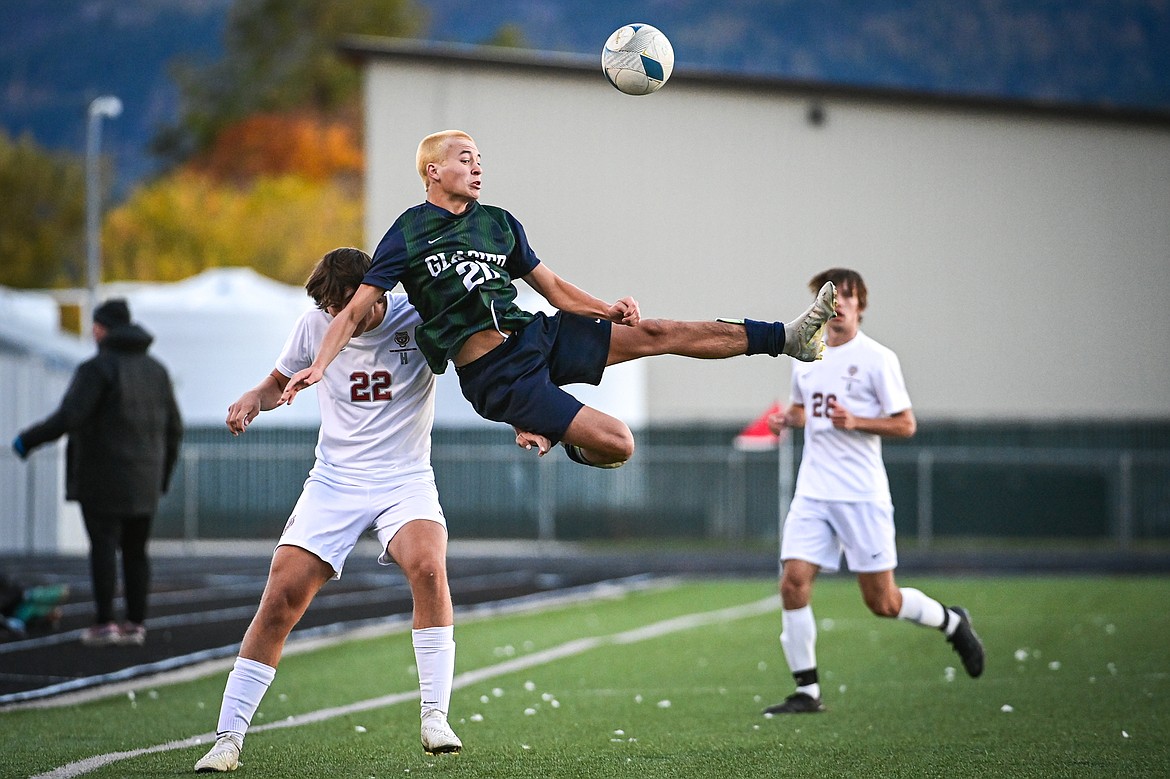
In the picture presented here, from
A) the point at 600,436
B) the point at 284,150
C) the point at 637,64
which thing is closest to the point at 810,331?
the point at 600,436

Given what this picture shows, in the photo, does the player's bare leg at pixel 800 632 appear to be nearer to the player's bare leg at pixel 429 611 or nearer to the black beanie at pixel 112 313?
the player's bare leg at pixel 429 611

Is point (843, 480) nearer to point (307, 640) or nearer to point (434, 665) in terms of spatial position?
point (434, 665)

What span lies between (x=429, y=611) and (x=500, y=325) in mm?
1276

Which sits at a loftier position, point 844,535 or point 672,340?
point 672,340

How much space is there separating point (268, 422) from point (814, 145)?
41.5ft

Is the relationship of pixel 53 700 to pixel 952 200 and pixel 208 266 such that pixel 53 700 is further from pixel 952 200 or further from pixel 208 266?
pixel 208 266

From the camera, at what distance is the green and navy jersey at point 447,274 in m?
6.64

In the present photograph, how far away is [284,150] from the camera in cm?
8262

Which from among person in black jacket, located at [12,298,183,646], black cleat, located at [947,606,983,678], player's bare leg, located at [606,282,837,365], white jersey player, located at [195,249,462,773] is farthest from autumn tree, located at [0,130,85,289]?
player's bare leg, located at [606,282,837,365]

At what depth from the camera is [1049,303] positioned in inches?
1305

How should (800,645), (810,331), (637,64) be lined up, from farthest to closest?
(800,645), (637,64), (810,331)

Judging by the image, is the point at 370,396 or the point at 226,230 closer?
the point at 370,396

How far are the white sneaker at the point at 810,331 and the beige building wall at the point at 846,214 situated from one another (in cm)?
2470

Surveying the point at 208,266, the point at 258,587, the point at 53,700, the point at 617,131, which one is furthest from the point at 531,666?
the point at 208,266
